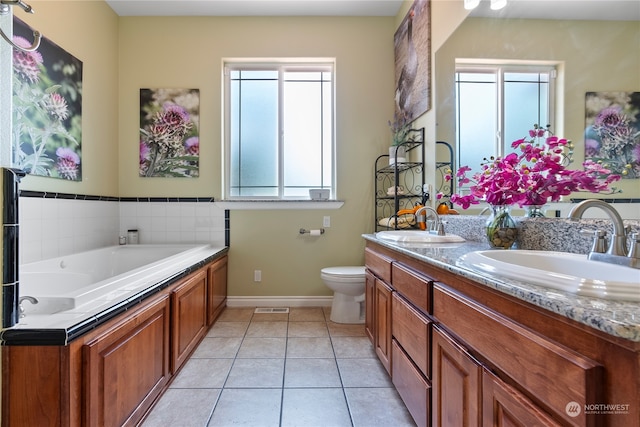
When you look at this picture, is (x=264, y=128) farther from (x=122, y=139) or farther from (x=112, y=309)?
(x=112, y=309)

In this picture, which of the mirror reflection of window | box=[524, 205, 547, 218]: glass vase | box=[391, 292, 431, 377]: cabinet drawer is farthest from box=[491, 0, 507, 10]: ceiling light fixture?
box=[391, 292, 431, 377]: cabinet drawer

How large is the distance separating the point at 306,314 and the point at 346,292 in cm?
51

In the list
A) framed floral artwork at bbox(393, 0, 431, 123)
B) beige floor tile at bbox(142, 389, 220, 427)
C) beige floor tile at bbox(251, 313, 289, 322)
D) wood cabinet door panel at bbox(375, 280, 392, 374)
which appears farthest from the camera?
beige floor tile at bbox(251, 313, 289, 322)

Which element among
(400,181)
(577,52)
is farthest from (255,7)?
(577,52)

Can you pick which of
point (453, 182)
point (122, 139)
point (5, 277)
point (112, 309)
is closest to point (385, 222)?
point (453, 182)

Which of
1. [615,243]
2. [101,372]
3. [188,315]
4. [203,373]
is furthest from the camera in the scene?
[188,315]

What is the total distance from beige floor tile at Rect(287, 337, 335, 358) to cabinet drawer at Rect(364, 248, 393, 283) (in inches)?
24.7

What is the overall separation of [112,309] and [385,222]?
2056mm

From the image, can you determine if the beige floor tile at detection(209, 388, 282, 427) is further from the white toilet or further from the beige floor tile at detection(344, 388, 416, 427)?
the white toilet

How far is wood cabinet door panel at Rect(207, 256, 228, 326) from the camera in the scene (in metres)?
2.39

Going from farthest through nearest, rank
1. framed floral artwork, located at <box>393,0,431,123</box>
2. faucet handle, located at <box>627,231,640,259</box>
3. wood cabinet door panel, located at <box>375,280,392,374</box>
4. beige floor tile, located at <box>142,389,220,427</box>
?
framed floral artwork, located at <box>393,0,431,123</box> → wood cabinet door panel, located at <box>375,280,392,374</box> → beige floor tile, located at <box>142,389,220,427</box> → faucet handle, located at <box>627,231,640,259</box>

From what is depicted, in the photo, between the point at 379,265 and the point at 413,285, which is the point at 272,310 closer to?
the point at 379,265

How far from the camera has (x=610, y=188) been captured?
102 cm

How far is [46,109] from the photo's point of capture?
6.72 feet
